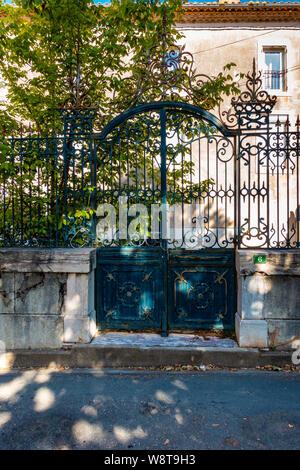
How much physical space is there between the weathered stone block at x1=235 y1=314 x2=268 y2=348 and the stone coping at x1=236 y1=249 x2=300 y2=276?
0.74 m

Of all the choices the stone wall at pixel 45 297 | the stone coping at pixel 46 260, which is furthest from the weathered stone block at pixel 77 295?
the stone coping at pixel 46 260

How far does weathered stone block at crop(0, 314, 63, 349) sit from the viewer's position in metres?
4.57

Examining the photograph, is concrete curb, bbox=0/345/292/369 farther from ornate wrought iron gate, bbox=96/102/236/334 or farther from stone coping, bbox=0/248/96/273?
stone coping, bbox=0/248/96/273

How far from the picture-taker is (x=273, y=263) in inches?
175

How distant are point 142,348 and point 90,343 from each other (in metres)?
0.80

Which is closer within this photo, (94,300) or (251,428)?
(251,428)

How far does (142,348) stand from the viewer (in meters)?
4.35

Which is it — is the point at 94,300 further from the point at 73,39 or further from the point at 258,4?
the point at 258,4

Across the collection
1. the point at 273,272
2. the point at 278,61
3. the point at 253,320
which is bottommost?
the point at 253,320

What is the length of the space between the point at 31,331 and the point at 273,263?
3775 mm

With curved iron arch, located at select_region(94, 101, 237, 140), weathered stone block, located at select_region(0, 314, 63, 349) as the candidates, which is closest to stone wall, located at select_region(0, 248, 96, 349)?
weathered stone block, located at select_region(0, 314, 63, 349)

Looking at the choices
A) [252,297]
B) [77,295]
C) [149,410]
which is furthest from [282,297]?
[77,295]

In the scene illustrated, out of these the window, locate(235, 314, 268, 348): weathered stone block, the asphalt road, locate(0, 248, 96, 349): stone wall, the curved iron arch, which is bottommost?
the asphalt road
